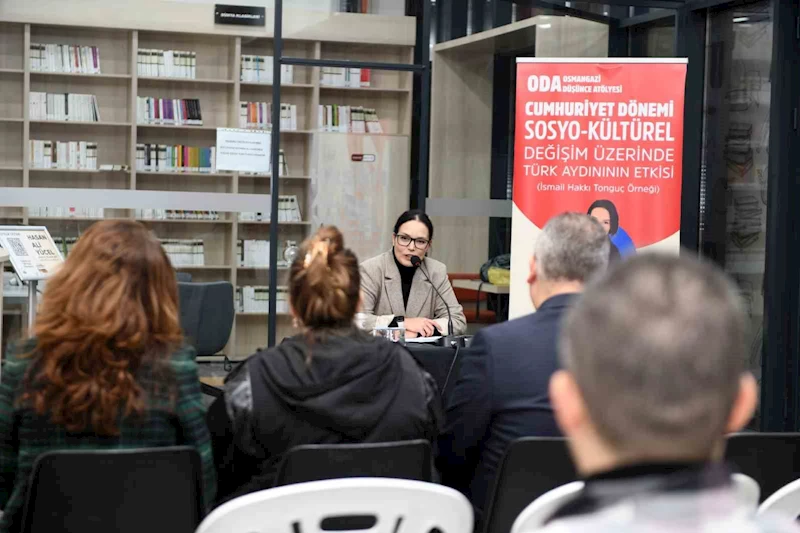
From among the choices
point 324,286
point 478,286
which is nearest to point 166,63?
point 478,286

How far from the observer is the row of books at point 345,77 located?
5.66m

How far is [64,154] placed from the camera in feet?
18.6

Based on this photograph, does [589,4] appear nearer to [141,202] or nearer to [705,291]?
[141,202]

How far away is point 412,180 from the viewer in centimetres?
582

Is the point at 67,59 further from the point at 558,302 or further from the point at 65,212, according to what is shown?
the point at 558,302

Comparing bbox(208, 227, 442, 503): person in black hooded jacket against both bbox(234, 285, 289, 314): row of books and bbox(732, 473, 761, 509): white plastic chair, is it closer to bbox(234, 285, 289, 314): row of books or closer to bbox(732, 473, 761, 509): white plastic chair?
bbox(732, 473, 761, 509): white plastic chair

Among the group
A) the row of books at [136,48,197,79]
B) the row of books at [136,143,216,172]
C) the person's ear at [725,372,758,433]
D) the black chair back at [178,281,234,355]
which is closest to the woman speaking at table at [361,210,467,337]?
the black chair back at [178,281,234,355]

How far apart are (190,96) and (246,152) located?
2.03ft

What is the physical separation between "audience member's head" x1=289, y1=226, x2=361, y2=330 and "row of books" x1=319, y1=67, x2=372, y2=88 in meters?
3.39

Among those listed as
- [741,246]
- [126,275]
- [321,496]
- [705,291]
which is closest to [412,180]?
[741,246]

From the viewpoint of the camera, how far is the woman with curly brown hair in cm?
201

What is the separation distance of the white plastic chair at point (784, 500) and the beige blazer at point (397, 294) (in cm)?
250

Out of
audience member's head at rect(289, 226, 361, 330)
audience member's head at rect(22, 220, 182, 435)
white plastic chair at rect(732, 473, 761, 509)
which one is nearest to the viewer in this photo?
white plastic chair at rect(732, 473, 761, 509)

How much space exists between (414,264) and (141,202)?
1.90 meters
